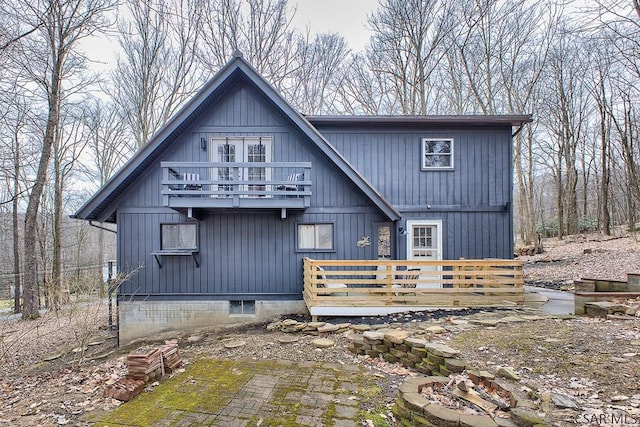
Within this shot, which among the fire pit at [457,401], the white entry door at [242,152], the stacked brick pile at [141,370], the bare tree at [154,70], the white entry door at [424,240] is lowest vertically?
the stacked brick pile at [141,370]

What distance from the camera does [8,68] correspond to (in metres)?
6.52

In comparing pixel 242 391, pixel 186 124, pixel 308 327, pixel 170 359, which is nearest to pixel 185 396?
pixel 242 391

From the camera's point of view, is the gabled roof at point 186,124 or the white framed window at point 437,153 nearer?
the gabled roof at point 186,124

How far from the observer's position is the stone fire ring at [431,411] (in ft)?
9.31

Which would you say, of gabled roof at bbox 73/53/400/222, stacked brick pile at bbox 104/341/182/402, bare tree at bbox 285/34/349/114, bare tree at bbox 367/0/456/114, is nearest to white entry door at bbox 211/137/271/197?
gabled roof at bbox 73/53/400/222

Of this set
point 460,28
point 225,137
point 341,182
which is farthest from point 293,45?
point 341,182

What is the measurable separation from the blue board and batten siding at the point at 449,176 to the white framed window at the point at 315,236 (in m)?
2.11

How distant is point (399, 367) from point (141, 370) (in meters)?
3.65

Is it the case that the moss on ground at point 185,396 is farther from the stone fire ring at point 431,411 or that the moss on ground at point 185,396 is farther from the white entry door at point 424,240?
the white entry door at point 424,240

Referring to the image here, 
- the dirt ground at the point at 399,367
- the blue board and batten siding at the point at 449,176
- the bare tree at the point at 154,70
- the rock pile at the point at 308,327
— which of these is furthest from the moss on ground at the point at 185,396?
the bare tree at the point at 154,70

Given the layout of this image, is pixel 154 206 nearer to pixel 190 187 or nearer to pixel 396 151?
pixel 190 187

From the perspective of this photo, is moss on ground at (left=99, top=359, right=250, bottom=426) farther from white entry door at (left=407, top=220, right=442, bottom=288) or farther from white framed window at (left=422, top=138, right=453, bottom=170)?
white framed window at (left=422, top=138, right=453, bottom=170)

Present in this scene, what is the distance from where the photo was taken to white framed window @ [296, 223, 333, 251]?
877 centimetres

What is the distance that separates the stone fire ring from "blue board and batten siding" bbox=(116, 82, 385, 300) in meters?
5.08
